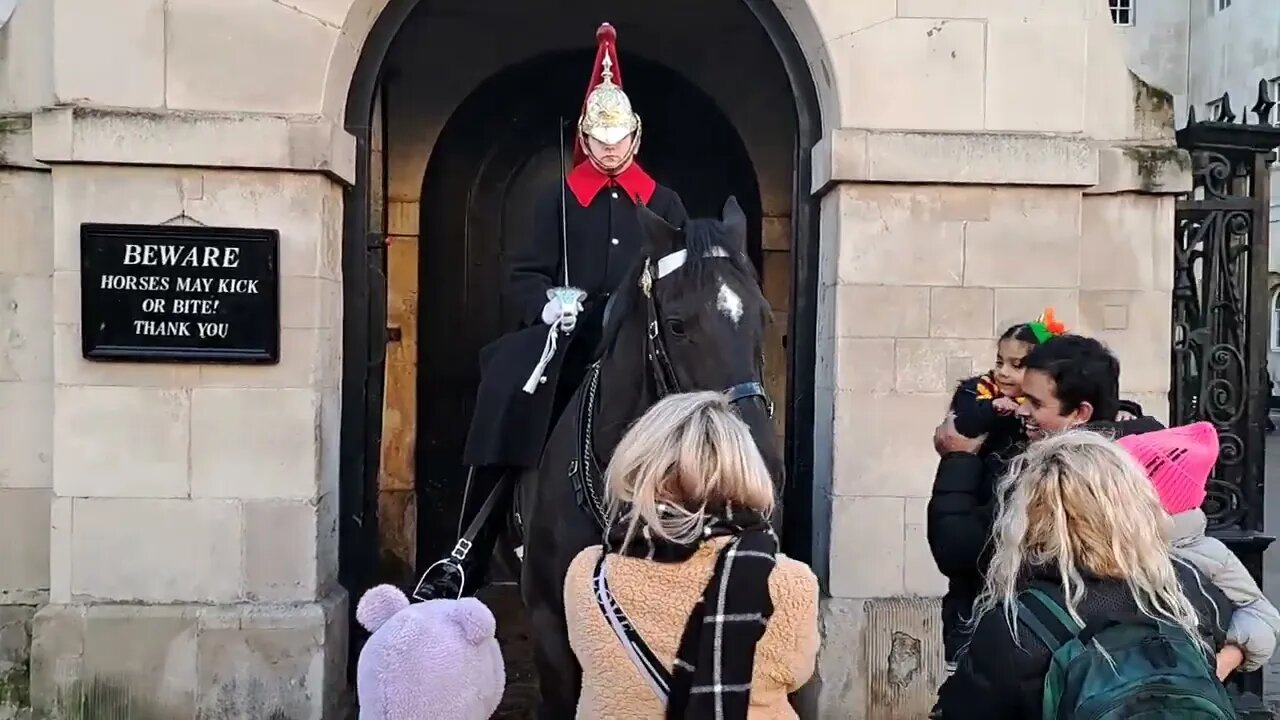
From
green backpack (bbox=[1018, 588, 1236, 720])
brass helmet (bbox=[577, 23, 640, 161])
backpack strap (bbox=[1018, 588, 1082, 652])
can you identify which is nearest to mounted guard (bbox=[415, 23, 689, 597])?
brass helmet (bbox=[577, 23, 640, 161])

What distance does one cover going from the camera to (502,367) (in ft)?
13.7

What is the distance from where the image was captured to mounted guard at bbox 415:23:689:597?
4059 mm

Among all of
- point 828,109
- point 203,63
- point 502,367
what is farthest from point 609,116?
point 203,63

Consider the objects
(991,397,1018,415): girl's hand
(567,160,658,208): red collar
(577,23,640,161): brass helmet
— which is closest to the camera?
(991,397,1018,415): girl's hand

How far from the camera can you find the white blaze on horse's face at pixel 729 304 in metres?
3.07

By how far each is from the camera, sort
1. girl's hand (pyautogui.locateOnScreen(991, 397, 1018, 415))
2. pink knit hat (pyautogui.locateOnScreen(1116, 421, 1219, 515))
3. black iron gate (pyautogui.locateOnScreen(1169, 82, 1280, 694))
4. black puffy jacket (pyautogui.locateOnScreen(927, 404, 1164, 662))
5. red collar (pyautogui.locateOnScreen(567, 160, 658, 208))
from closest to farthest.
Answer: pink knit hat (pyautogui.locateOnScreen(1116, 421, 1219, 515)) → black puffy jacket (pyautogui.locateOnScreen(927, 404, 1164, 662)) → girl's hand (pyautogui.locateOnScreen(991, 397, 1018, 415)) → red collar (pyautogui.locateOnScreen(567, 160, 658, 208)) → black iron gate (pyautogui.locateOnScreen(1169, 82, 1280, 694))

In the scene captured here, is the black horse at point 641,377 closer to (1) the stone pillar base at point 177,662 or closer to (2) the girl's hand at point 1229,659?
(2) the girl's hand at point 1229,659

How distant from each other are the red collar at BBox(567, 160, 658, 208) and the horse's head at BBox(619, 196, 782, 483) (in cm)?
108

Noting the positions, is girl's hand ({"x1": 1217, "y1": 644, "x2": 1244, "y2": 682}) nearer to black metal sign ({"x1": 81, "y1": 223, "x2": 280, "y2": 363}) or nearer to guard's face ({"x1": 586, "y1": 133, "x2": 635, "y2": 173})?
guard's face ({"x1": 586, "y1": 133, "x2": 635, "y2": 173})

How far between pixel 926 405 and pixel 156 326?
360 cm

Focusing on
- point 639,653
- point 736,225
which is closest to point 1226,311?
point 736,225

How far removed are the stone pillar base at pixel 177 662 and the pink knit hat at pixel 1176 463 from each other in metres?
3.68

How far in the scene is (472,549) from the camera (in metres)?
4.44

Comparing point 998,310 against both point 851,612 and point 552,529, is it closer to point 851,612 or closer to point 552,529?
point 851,612
